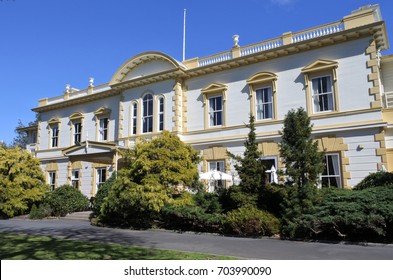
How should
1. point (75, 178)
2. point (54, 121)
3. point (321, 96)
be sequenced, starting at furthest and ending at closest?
1. point (54, 121)
2. point (75, 178)
3. point (321, 96)

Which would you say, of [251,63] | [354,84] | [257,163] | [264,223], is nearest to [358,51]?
[354,84]

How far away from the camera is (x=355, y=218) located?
31.9ft

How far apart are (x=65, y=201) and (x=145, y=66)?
10.2m

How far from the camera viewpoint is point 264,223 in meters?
11.7

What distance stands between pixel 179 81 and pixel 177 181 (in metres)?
8.33

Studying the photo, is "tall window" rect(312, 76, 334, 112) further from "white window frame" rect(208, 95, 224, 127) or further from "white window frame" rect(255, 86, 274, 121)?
"white window frame" rect(208, 95, 224, 127)

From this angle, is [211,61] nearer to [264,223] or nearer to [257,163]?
[257,163]

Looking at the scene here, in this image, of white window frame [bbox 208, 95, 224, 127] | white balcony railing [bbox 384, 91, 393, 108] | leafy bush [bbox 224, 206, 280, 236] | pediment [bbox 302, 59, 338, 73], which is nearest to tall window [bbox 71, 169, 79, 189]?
white window frame [bbox 208, 95, 224, 127]

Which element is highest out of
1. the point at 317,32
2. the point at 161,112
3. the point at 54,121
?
the point at 317,32

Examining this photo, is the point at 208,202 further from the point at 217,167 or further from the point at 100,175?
the point at 100,175

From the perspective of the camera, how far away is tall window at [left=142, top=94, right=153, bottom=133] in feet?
72.0

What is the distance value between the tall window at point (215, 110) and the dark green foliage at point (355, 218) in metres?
9.55

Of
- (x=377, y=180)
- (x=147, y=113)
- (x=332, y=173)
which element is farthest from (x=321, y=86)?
(x=147, y=113)

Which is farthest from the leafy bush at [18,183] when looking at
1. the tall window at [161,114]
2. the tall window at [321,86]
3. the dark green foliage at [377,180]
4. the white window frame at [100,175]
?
the dark green foliage at [377,180]
